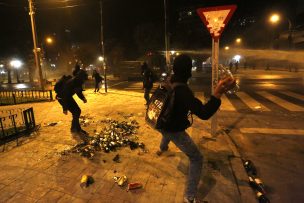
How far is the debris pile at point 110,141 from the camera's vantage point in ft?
Answer: 18.0

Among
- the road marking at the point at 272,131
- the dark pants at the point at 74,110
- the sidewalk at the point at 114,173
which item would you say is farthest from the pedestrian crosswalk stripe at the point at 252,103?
the dark pants at the point at 74,110

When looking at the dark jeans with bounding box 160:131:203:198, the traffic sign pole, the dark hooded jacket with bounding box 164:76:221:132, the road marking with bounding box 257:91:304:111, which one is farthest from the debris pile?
the road marking with bounding box 257:91:304:111

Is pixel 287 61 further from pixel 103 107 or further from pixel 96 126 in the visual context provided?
pixel 96 126

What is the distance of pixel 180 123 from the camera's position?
10.4ft

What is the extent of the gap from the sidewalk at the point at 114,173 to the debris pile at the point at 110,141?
22 centimetres

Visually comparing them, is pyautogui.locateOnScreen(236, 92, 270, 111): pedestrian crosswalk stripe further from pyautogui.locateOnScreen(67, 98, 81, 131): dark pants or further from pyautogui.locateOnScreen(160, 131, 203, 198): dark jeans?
pyautogui.locateOnScreen(160, 131, 203, 198): dark jeans

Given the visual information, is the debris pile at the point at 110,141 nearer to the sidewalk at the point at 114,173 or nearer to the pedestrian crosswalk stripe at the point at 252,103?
the sidewalk at the point at 114,173

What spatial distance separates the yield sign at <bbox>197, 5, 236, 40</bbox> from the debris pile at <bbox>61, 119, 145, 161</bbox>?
3.25 metres

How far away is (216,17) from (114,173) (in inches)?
162

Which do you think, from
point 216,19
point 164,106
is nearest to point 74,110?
point 164,106

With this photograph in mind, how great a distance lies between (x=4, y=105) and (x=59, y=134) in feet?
22.8

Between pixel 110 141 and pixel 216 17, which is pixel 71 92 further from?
pixel 216 17

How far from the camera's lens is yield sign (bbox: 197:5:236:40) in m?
5.27

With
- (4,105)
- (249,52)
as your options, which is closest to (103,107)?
(4,105)
